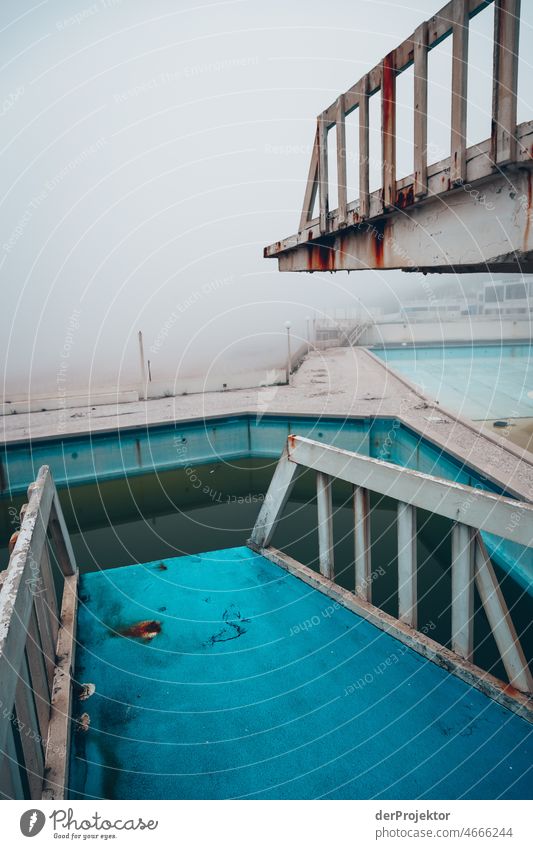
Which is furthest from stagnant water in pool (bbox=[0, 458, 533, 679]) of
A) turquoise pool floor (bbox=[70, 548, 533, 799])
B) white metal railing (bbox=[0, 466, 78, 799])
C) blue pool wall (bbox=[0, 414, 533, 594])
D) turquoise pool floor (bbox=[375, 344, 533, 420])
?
turquoise pool floor (bbox=[375, 344, 533, 420])

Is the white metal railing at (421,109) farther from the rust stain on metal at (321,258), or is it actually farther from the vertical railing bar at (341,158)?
the rust stain on metal at (321,258)

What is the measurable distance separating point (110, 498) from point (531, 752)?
6.86 metres

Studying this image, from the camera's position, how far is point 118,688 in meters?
2.29

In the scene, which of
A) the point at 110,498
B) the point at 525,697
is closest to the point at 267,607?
the point at 525,697

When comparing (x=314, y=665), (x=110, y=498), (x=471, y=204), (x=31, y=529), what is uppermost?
(x=471, y=204)

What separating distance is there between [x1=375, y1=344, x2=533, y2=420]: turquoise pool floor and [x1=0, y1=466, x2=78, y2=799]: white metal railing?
8221 mm

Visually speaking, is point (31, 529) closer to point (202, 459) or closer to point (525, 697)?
point (525, 697)

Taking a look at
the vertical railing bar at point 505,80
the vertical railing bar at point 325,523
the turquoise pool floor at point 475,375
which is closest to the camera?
the vertical railing bar at point 505,80

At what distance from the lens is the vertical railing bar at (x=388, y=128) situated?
2.22m

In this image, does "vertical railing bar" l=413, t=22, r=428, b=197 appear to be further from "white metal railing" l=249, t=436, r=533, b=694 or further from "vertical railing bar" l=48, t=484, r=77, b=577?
"vertical railing bar" l=48, t=484, r=77, b=577

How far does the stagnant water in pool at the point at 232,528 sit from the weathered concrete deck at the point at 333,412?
3.27 ft

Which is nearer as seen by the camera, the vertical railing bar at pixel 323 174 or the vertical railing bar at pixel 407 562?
the vertical railing bar at pixel 407 562

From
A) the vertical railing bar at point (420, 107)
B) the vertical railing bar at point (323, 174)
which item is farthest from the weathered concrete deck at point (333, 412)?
the vertical railing bar at point (420, 107)

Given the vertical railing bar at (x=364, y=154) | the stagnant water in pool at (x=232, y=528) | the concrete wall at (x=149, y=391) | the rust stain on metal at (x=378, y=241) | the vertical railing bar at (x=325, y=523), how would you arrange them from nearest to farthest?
the vertical railing bar at (x=364, y=154), the rust stain on metal at (x=378, y=241), the vertical railing bar at (x=325, y=523), the stagnant water in pool at (x=232, y=528), the concrete wall at (x=149, y=391)
